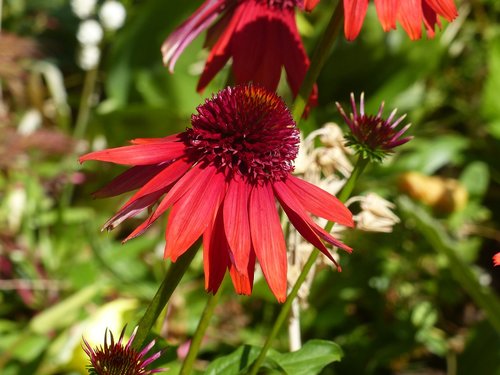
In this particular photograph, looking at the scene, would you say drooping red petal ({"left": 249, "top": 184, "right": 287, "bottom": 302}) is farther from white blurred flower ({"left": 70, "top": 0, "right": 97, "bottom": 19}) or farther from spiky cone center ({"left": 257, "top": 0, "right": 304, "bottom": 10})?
white blurred flower ({"left": 70, "top": 0, "right": 97, "bottom": 19})

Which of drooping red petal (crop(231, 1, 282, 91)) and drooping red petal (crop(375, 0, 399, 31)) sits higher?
drooping red petal (crop(231, 1, 282, 91))

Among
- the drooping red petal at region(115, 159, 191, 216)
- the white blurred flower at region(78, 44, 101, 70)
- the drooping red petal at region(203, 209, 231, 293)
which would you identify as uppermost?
the white blurred flower at region(78, 44, 101, 70)

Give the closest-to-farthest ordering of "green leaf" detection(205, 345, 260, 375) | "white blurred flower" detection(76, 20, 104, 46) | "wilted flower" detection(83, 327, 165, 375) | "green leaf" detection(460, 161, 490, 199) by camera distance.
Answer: "wilted flower" detection(83, 327, 165, 375), "green leaf" detection(205, 345, 260, 375), "green leaf" detection(460, 161, 490, 199), "white blurred flower" detection(76, 20, 104, 46)

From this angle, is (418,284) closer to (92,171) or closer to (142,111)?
(142,111)

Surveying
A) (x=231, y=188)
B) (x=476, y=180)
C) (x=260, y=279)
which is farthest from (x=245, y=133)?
(x=476, y=180)

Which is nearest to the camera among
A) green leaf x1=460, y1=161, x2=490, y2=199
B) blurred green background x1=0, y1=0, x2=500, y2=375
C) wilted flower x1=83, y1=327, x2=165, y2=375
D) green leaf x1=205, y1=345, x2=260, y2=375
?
wilted flower x1=83, y1=327, x2=165, y2=375

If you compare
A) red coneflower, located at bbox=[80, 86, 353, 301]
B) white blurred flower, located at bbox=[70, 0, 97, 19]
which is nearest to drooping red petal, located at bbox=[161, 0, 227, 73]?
red coneflower, located at bbox=[80, 86, 353, 301]

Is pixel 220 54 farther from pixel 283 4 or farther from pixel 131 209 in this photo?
pixel 131 209
